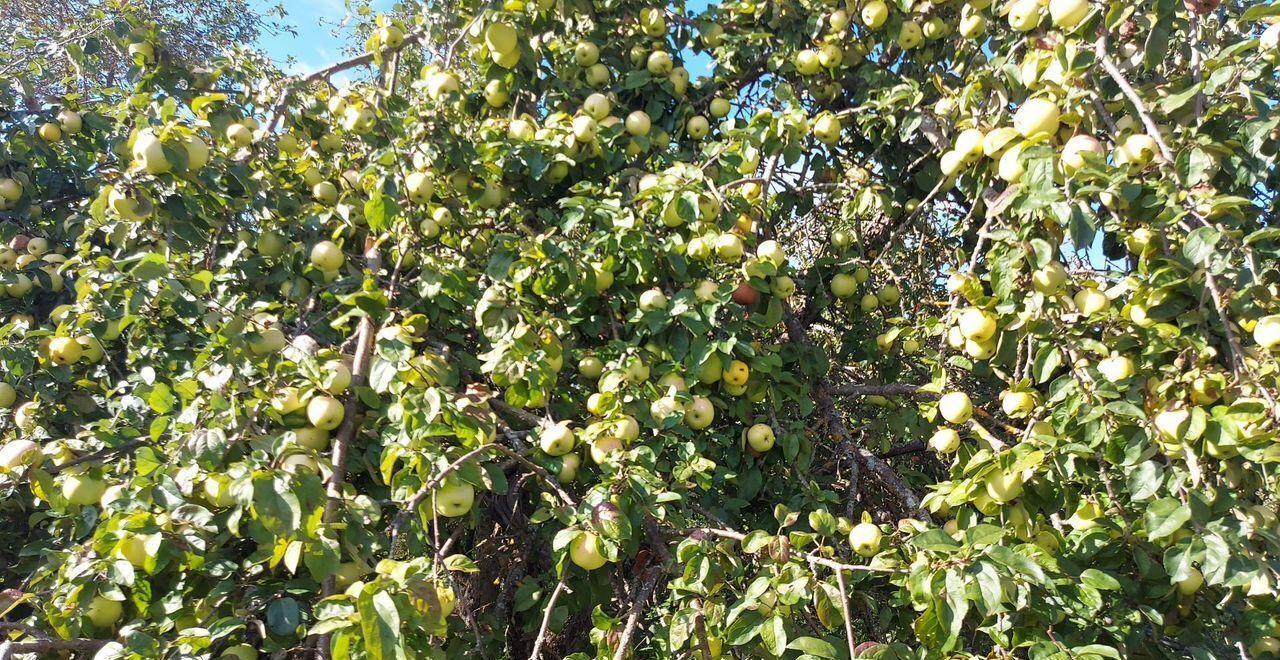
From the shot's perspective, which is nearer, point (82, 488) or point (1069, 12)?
point (82, 488)

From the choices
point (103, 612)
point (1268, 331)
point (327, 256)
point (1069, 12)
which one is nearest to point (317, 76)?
point (327, 256)

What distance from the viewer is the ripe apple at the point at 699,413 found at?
197 centimetres

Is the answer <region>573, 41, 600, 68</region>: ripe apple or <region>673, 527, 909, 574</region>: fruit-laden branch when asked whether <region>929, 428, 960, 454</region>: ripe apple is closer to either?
<region>673, 527, 909, 574</region>: fruit-laden branch

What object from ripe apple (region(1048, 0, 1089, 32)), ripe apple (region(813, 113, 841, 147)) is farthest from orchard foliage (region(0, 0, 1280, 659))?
ripe apple (region(813, 113, 841, 147))

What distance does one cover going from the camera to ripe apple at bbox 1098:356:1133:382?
1643 mm

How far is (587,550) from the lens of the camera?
1.49 meters

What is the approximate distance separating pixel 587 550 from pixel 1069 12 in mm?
1528

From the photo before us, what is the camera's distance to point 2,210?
226 centimetres

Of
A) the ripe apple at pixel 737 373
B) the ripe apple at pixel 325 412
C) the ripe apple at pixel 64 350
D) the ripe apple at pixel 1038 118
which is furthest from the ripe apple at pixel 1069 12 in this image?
the ripe apple at pixel 64 350

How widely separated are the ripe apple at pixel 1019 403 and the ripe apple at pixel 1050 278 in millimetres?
243

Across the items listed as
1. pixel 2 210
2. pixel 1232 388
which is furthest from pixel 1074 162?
pixel 2 210

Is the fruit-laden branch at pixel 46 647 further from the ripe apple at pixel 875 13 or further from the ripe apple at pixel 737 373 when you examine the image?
the ripe apple at pixel 875 13

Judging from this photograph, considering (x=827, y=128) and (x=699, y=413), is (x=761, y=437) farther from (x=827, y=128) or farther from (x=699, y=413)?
(x=827, y=128)

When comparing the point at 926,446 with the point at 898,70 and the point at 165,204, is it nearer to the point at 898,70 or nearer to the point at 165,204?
the point at 898,70
